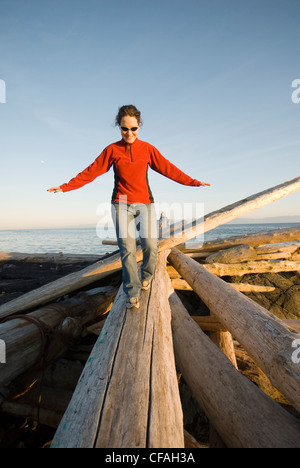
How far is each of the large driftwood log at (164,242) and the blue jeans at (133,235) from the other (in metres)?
1.07

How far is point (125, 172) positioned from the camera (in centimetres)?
309

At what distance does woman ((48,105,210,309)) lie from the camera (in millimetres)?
2969

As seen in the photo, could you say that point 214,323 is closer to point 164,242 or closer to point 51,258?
point 164,242

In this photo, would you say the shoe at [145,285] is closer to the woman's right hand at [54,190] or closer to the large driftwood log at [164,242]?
the large driftwood log at [164,242]

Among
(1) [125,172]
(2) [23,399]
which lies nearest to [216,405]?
(2) [23,399]

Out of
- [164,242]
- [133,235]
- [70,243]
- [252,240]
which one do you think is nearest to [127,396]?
[133,235]

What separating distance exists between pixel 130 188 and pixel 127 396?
244 centimetres

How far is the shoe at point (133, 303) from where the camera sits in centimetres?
241

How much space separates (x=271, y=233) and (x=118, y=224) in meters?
4.95

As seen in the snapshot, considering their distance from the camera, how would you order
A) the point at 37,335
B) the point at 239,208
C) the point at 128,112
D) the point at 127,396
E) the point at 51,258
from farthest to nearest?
1. the point at 51,258
2. the point at 239,208
3. the point at 128,112
4. the point at 37,335
5. the point at 127,396

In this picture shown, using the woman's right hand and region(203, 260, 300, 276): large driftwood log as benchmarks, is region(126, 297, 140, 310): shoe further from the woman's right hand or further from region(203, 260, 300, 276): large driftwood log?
region(203, 260, 300, 276): large driftwood log

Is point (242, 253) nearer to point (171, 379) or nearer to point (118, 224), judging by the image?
point (118, 224)

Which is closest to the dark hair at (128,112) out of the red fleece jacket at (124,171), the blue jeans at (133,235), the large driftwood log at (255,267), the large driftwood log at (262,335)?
the red fleece jacket at (124,171)

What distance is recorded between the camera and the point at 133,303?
95.8 inches
